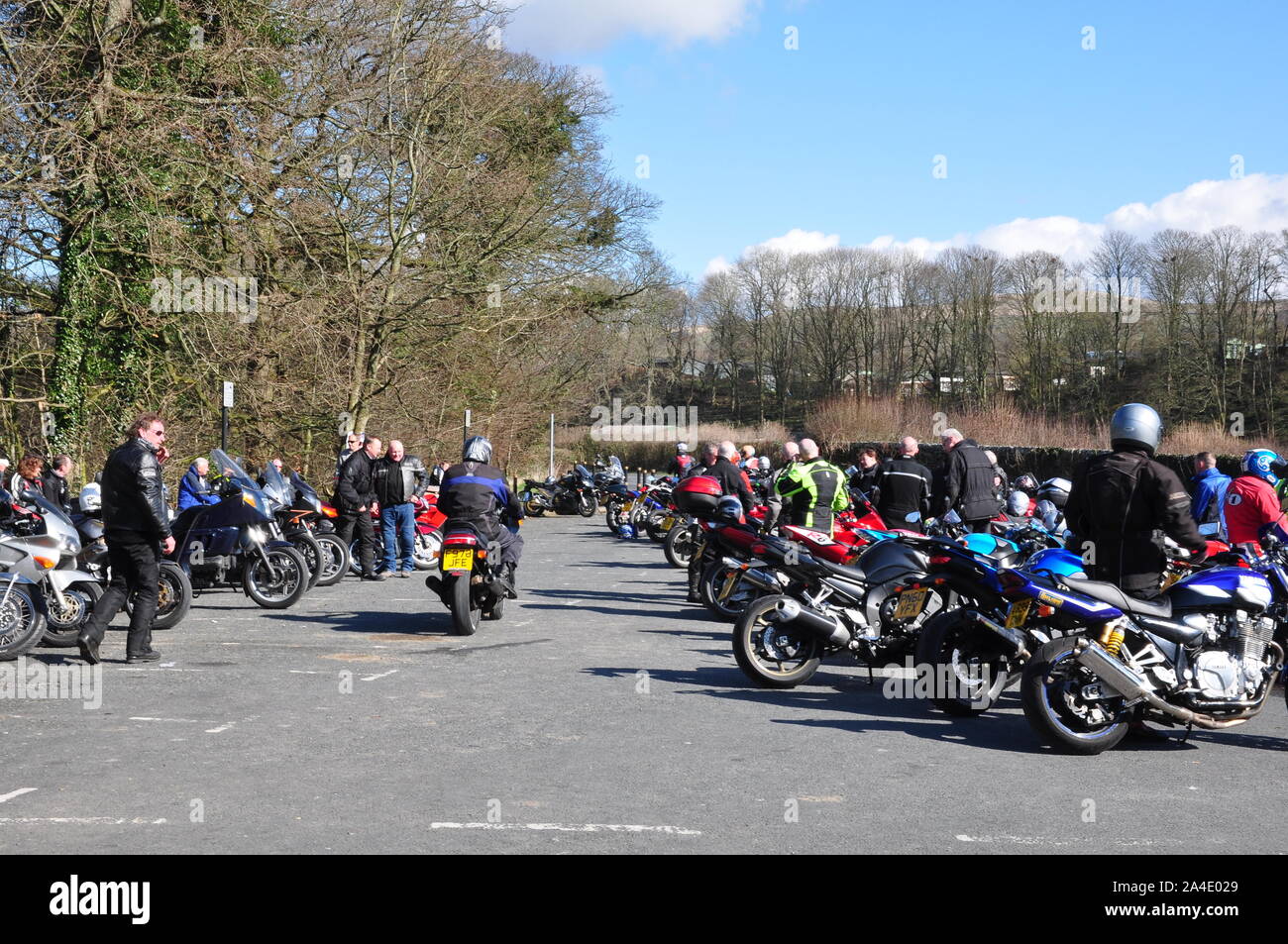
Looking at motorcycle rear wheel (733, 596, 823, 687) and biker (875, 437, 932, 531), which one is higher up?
biker (875, 437, 932, 531)

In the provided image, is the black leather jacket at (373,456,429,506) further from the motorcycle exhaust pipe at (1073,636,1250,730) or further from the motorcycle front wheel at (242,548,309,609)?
the motorcycle exhaust pipe at (1073,636,1250,730)

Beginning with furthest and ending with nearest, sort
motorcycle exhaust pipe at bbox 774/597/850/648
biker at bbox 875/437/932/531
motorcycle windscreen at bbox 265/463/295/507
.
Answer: motorcycle windscreen at bbox 265/463/295/507
biker at bbox 875/437/932/531
motorcycle exhaust pipe at bbox 774/597/850/648

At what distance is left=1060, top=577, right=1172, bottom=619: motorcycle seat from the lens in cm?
702

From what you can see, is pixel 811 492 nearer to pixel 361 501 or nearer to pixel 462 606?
pixel 462 606

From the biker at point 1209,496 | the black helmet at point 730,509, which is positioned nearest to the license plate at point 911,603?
the black helmet at point 730,509

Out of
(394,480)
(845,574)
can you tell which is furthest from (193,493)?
(845,574)

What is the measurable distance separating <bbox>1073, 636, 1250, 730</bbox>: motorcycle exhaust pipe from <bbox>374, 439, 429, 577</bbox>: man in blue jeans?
10.9 metres

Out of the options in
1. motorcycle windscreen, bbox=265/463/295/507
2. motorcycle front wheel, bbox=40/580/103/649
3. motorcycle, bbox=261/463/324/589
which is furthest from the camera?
motorcycle windscreen, bbox=265/463/295/507

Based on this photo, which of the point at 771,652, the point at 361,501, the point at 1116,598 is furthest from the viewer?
the point at 361,501

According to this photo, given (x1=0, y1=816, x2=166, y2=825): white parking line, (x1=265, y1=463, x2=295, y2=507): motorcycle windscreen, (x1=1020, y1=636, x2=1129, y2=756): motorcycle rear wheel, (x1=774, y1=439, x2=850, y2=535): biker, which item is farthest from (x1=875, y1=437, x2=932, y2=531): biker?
(x1=0, y1=816, x2=166, y2=825): white parking line

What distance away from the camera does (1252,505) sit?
980 cm

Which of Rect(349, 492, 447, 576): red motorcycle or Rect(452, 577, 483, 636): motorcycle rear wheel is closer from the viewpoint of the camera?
Rect(452, 577, 483, 636): motorcycle rear wheel

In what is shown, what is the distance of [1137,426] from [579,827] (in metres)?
4.13
